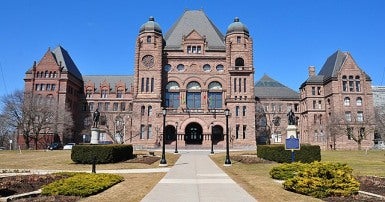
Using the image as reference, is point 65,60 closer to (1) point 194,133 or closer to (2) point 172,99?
(2) point 172,99

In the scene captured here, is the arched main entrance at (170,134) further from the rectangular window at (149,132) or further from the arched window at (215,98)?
the arched window at (215,98)

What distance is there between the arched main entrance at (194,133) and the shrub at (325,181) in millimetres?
53632

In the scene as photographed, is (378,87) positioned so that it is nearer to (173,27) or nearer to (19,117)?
(173,27)

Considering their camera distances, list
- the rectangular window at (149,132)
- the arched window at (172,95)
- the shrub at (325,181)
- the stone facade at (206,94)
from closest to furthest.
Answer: the shrub at (325,181) → the rectangular window at (149,132) → the stone facade at (206,94) → the arched window at (172,95)

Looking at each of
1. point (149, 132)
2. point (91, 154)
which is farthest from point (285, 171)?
point (149, 132)

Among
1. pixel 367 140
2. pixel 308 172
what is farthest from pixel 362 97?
pixel 308 172

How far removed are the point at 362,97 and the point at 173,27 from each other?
45.2 meters

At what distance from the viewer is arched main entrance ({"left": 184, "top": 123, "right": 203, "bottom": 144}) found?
6712 cm

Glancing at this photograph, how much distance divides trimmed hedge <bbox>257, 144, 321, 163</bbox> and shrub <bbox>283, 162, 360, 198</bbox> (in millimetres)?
14654

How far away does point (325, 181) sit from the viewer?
12781mm

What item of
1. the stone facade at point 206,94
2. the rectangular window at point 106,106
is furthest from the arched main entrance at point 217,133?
the rectangular window at point 106,106

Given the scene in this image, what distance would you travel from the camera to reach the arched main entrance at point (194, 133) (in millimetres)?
67125

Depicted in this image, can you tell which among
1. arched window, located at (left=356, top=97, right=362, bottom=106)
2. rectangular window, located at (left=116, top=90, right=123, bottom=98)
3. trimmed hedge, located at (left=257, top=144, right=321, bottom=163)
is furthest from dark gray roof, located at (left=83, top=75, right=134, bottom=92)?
trimmed hedge, located at (left=257, top=144, right=321, bottom=163)

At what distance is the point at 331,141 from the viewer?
7050 centimetres
